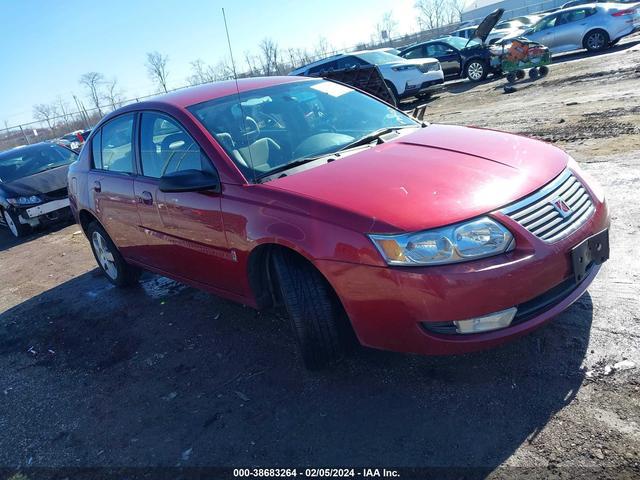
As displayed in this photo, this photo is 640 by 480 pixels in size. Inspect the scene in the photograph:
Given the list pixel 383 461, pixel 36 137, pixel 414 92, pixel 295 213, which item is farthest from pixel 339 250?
pixel 36 137

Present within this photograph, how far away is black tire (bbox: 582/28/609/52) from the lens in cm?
1622

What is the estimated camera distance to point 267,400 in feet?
9.62

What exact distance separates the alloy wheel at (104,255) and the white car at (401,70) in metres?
10.2

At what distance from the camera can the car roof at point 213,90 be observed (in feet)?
12.2

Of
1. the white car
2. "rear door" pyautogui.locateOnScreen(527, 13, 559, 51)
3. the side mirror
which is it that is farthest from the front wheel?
the side mirror

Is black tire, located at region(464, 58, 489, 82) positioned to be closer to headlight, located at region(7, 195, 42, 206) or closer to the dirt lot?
the dirt lot

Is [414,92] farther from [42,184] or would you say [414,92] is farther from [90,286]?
[90,286]

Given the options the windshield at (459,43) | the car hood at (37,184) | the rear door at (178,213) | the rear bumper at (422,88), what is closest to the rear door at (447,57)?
the windshield at (459,43)

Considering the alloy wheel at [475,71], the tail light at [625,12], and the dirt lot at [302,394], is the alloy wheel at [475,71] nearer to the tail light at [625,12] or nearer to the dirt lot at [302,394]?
the tail light at [625,12]

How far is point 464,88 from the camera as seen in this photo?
54.6 feet

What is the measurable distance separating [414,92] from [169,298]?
1177 cm

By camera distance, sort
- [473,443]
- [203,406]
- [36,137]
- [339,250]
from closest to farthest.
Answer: [473,443], [339,250], [203,406], [36,137]

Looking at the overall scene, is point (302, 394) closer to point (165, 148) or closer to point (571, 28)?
point (165, 148)

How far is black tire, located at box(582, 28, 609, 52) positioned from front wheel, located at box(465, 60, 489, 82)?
10.9 ft
